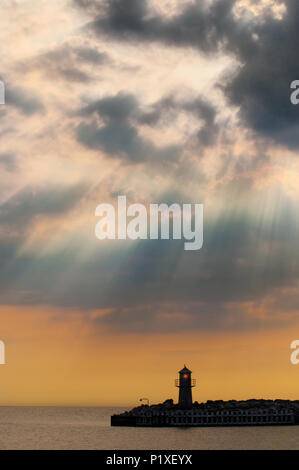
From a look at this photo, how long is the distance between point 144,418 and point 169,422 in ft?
22.0

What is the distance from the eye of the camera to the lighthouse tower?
545 ft

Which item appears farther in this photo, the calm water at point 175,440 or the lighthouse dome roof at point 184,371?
the lighthouse dome roof at point 184,371

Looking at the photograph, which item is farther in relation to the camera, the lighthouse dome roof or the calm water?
the lighthouse dome roof

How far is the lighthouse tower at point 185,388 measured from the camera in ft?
545

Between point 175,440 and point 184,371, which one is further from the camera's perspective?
point 184,371

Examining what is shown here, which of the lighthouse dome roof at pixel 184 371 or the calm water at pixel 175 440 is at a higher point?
the lighthouse dome roof at pixel 184 371

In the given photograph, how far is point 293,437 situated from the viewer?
487 ft

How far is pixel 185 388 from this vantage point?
169000mm

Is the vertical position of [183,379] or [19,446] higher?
[183,379]

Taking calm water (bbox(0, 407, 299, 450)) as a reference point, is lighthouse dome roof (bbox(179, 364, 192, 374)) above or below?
above
